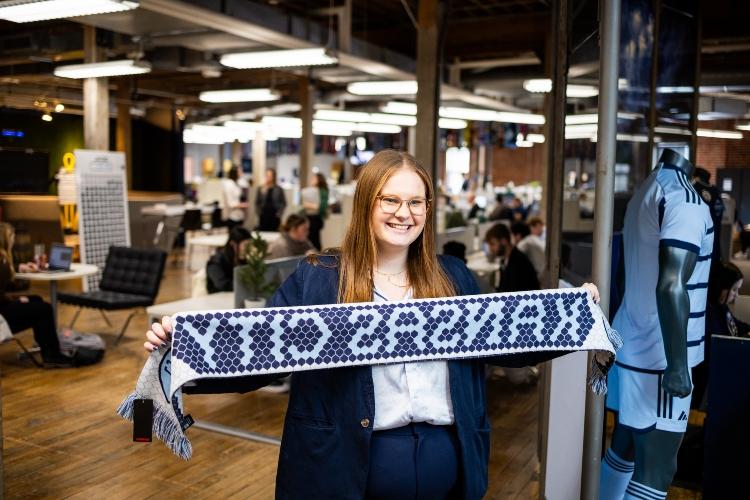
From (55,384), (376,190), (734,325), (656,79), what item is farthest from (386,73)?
(376,190)

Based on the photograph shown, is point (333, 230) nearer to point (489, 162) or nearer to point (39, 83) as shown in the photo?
point (39, 83)

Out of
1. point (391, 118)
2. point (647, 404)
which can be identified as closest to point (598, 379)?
point (647, 404)

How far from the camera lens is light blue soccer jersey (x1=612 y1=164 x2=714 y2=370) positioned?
8.77 feet

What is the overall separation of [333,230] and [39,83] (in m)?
9.01

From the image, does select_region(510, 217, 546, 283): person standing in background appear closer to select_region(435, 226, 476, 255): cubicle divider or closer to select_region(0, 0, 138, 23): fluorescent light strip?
select_region(435, 226, 476, 255): cubicle divider

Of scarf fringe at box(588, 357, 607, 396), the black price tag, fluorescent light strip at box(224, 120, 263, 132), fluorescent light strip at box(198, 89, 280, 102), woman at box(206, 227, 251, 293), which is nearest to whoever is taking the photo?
the black price tag

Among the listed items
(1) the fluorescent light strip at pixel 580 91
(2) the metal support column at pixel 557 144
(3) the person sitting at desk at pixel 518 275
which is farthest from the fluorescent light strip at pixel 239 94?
(1) the fluorescent light strip at pixel 580 91

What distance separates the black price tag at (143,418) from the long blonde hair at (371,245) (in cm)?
56

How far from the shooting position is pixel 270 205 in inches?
477

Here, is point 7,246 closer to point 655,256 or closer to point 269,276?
point 269,276

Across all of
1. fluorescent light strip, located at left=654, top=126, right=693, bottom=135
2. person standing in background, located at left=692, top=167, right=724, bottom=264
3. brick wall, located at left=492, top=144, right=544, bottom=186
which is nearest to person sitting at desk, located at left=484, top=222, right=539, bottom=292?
fluorescent light strip, located at left=654, top=126, right=693, bottom=135

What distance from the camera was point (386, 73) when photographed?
10805mm

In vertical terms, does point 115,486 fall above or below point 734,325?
below

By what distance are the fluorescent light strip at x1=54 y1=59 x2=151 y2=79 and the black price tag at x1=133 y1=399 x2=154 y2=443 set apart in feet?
25.0
